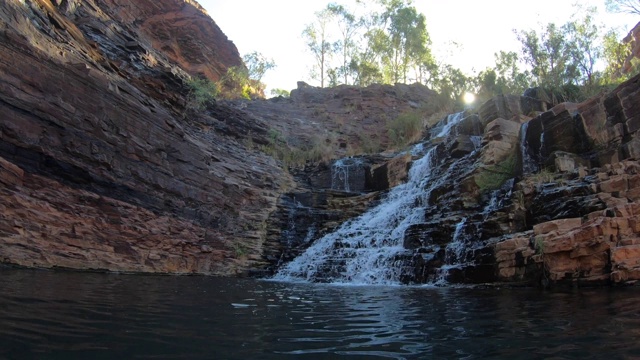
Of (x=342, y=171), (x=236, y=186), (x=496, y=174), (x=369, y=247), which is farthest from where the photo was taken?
(x=342, y=171)

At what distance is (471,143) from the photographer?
18.1 m

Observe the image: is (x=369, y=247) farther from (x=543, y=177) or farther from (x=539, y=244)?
(x=539, y=244)

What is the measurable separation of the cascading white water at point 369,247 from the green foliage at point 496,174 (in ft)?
6.83

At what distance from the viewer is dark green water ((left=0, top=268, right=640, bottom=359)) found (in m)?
3.46

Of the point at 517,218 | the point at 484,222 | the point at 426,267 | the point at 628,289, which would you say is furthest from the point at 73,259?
the point at 628,289

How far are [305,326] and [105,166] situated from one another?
10.0 m

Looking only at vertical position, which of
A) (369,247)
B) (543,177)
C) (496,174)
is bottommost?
(369,247)

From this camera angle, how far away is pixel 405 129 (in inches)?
1160

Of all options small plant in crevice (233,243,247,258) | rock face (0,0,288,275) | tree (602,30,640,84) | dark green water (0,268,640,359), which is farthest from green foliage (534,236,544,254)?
tree (602,30,640,84)

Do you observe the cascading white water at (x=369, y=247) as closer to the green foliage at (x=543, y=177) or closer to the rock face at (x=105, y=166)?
the rock face at (x=105, y=166)

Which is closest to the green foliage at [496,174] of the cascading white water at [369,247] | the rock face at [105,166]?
the cascading white water at [369,247]

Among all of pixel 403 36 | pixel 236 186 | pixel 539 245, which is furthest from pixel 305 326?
pixel 403 36

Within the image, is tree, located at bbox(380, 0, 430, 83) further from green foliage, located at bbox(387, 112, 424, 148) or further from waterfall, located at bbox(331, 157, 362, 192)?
waterfall, located at bbox(331, 157, 362, 192)

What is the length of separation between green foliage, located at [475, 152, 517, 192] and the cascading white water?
2083 millimetres
